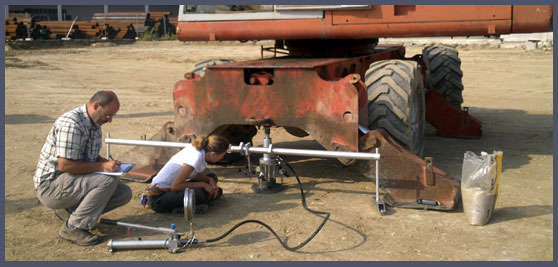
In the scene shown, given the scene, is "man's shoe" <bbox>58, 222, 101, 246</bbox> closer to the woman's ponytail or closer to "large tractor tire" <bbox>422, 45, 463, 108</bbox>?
the woman's ponytail

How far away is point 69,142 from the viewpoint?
437cm

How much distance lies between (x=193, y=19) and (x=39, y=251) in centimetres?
330

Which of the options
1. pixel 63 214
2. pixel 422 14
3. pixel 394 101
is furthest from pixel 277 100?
pixel 63 214

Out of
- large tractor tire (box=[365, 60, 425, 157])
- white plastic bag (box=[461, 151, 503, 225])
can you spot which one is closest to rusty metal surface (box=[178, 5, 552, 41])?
large tractor tire (box=[365, 60, 425, 157])

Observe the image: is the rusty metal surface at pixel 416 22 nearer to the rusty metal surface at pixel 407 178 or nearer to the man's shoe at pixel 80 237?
the rusty metal surface at pixel 407 178

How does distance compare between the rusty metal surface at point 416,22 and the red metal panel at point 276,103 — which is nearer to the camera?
the red metal panel at point 276,103

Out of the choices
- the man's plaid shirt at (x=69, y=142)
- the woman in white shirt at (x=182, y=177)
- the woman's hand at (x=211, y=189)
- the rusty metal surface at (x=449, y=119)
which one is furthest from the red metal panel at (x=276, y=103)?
the rusty metal surface at (x=449, y=119)

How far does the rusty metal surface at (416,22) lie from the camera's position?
5.93 meters

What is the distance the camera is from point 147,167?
6.09 metres

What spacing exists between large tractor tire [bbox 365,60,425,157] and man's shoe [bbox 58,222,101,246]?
2726 mm

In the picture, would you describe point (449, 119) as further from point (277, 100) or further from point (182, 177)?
point (182, 177)

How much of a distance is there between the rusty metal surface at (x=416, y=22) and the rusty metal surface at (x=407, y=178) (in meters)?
1.39

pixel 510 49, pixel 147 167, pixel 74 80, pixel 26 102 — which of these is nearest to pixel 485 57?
pixel 510 49

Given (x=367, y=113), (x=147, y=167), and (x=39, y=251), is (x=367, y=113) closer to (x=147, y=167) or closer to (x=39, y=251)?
(x=147, y=167)
